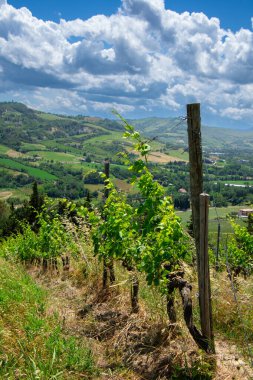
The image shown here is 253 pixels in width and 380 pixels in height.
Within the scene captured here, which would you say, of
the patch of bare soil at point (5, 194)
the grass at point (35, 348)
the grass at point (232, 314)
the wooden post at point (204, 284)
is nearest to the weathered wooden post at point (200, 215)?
the wooden post at point (204, 284)

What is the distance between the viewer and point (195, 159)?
5.61m

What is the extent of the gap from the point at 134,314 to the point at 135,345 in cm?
89

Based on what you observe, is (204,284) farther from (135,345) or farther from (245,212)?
(245,212)

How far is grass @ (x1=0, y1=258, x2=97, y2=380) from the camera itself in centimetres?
478

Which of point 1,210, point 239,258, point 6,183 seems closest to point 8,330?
point 239,258

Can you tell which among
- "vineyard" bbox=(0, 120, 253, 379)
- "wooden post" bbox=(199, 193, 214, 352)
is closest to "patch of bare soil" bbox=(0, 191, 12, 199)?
"vineyard" bbox=(0, 120, 253, 379)

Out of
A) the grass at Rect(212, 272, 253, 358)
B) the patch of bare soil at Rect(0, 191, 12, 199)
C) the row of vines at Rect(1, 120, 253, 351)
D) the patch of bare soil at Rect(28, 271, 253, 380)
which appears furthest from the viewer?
the patch of bare soil at Rect(0, 191, 12, 199)

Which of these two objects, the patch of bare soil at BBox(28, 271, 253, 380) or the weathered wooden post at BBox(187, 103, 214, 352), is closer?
the patch of bare soil at BBox(28, 271, 253, 380)

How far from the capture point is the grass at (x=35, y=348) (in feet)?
15.7

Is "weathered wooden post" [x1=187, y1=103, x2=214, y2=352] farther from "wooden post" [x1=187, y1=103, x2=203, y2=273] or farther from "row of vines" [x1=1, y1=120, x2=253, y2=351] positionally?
"row of vines" [x1=1, y1=120, x2=253, y2=351]

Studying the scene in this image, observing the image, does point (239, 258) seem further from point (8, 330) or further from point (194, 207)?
point (8, 330)

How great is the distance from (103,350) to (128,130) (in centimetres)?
379

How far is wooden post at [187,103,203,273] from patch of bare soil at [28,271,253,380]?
1.59 meters

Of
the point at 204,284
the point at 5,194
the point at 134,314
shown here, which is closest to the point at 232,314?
the point at 134,314
